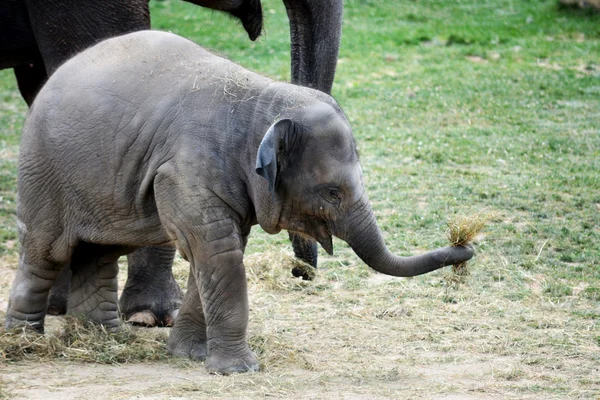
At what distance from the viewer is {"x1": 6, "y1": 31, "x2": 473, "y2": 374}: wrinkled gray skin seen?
519 centimetres

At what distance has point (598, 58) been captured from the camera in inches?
602

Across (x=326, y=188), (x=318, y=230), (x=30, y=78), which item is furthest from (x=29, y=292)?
(x=30, y=78)

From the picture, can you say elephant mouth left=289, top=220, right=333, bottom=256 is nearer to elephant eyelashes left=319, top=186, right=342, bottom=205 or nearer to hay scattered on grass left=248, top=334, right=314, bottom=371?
elephant eyelashes left=319, top=186, right=342, bottom=205

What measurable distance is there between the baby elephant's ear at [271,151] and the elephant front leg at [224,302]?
1.29 ft

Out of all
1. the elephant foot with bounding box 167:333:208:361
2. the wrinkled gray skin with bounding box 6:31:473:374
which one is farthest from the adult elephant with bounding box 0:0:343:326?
the elephant foot with bounding box 167:333:208:361

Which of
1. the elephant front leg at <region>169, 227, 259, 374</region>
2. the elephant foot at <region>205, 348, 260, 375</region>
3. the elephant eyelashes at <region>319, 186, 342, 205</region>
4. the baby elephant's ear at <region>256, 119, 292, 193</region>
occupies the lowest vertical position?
the elephant foot at <region>205, 348, 260, 375</region>

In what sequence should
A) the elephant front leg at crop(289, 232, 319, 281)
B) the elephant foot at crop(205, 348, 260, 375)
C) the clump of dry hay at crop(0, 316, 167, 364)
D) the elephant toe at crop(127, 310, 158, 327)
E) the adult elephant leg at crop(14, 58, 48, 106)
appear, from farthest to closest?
the adult elephant leg at crop(14, 58, 48, 106) < the elephant front leg at crop(289, 232, 319, 281) < the elephant toe at crop(127, 310, 158, 327) < the clump of dry hay at crop(0, 316, 167, 364) < the elephant foot at crop(205, 348, 260, 375)

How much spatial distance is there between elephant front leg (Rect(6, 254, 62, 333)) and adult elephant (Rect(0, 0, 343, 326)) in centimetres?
70

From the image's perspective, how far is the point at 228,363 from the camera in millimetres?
5273

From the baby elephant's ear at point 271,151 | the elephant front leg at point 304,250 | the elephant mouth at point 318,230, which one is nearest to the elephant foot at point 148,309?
the elephant front leg at point 304,250

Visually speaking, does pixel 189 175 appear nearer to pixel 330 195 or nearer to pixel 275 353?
pixel 330 195

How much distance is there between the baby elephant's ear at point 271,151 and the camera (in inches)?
195

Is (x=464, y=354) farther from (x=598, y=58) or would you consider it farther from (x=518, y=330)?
(x=598, y=58)

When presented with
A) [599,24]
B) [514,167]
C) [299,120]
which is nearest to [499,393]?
[299,120]
